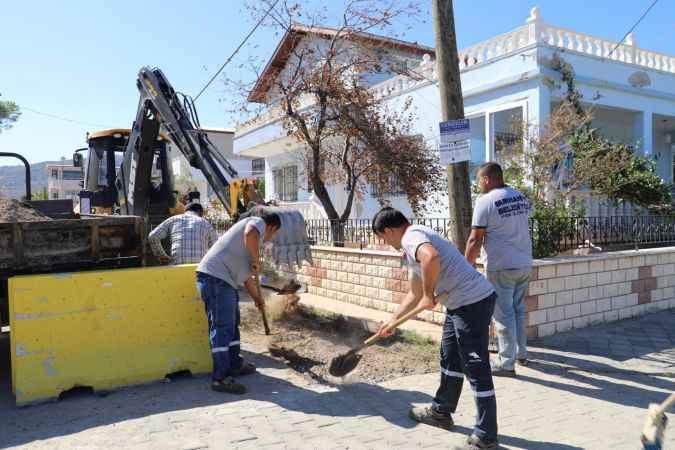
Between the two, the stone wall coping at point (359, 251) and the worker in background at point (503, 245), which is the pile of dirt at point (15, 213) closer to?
the worker in background at point (503, 245)

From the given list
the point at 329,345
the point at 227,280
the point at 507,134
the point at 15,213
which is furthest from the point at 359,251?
the point at 507,134

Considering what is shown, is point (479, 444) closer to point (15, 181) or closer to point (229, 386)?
point (229, 386)

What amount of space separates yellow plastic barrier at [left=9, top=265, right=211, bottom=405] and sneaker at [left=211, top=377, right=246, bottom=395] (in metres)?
0.55

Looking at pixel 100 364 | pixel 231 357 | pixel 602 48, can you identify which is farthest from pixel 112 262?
pixel 602 48

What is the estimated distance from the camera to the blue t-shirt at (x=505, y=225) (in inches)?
184

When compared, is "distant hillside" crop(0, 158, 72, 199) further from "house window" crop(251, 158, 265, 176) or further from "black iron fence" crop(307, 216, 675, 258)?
"house window" crop(251, 158, 265, 176)

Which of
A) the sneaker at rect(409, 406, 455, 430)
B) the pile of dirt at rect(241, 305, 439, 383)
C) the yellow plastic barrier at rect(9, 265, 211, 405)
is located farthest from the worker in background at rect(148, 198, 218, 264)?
the sneaker at rect(409, 406, 455, 430)

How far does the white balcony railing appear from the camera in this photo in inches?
412

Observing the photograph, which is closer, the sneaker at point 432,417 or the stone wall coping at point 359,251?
the sneaker at point 432,417

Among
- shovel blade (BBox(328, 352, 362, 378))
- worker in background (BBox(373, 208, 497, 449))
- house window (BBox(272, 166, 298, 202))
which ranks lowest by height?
shovel blade (BBox(328, 352, 362, 378))

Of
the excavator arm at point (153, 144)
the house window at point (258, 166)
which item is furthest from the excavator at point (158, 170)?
the house window at point (258, 166)

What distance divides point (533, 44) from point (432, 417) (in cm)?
869

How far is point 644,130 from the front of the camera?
12453mm

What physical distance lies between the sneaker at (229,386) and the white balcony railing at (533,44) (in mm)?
7399
